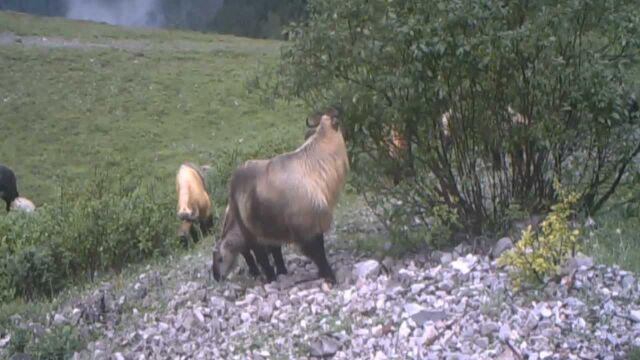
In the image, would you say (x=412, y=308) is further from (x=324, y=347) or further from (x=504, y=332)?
(x=504, y=332)

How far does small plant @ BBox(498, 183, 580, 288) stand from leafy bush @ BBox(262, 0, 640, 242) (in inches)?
45.0

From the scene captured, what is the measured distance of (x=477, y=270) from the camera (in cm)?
769

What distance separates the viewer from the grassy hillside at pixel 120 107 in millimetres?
21859

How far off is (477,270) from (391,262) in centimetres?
94

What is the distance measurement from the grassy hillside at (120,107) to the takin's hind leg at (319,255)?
8926mm

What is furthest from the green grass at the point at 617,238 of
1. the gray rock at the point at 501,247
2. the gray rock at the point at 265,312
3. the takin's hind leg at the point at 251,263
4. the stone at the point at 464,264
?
the takin's hind leg at the point at 251,263

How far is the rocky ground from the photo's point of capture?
6.62 metres

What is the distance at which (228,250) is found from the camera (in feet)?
29.6

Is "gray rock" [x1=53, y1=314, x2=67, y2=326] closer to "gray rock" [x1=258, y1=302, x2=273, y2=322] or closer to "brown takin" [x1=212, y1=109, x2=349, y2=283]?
"brown takin" [x1=212, y1=109, x2=349, y2=283]

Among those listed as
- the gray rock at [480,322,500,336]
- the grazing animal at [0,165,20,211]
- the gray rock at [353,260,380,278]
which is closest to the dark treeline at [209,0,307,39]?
the grazing animal at [0,165,20,211]

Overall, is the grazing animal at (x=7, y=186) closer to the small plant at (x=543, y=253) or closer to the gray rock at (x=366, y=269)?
the gray rock at (x=366, y=269)

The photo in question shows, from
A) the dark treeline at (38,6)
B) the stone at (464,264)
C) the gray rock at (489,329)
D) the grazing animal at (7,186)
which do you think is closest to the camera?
the gray rock at (489,329)

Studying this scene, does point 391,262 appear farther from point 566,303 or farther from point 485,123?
point 566,303

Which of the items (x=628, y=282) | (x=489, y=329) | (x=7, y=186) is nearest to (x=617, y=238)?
(x=628, y=282)
